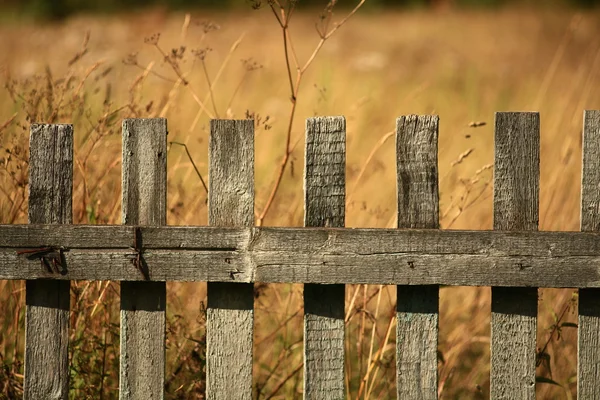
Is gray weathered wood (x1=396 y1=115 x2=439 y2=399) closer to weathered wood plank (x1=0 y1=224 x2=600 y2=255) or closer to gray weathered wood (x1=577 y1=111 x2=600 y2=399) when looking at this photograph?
weathered wood plank (x1=0 y1=224 x2=600 y2=255)

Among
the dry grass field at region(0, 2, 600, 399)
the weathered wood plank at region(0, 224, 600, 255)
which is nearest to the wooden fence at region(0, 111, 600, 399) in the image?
the weathered wood plank at region(0, 224, 600, 255)

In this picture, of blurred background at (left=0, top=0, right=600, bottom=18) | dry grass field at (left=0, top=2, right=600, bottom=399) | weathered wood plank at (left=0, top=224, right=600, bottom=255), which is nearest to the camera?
weathered wood plank at (left=0, top=224, right=600, bottom=255)

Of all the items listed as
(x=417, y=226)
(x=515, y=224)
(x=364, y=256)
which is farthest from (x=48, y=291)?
(x=515, y=224)

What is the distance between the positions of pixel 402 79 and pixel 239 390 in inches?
275

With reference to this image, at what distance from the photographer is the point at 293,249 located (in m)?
1.53

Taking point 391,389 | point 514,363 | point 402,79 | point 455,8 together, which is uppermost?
point 455,8

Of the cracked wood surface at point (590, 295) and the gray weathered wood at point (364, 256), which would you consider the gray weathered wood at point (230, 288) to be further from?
the cracked wood surface at point (590, 295)

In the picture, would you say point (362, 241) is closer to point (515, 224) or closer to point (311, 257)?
point (311, 257)

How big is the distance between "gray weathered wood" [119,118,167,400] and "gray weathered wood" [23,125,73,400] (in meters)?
0.14

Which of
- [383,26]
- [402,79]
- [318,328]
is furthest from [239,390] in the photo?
[383,26]

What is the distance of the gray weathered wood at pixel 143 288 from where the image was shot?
1.59 metres

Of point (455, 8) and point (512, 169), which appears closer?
point (512, 169)

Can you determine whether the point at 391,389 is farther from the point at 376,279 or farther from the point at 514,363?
the point at 376,279

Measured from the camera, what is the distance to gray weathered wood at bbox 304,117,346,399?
1551 mm
